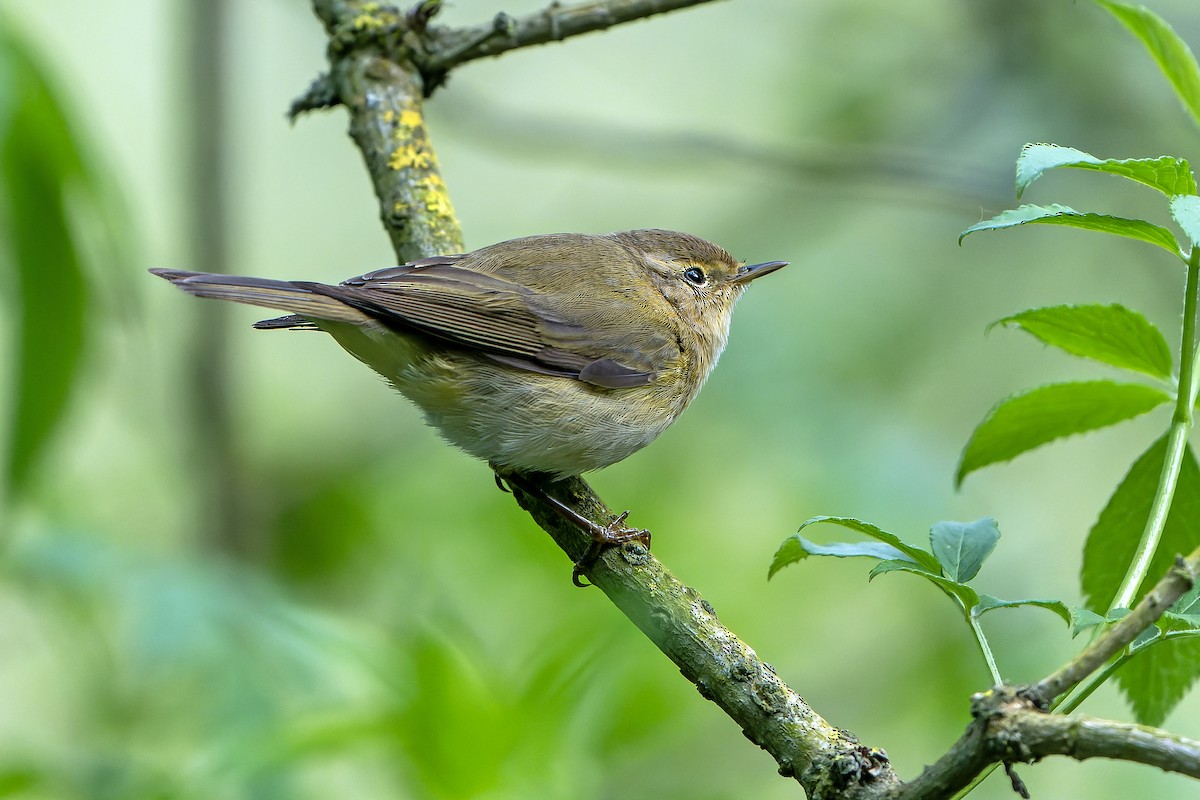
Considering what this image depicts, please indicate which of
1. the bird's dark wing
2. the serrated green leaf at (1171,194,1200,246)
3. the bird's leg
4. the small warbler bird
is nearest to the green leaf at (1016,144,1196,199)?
the serrated green leaf at (1171,194,1200,246)

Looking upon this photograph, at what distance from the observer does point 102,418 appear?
8.33 metres

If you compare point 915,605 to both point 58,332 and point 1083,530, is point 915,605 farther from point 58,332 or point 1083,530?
point 58,332

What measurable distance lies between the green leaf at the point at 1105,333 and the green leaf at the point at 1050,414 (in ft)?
0.30

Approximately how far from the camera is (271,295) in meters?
3.15

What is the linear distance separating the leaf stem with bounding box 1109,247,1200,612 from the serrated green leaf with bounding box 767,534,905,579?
34 centimetres

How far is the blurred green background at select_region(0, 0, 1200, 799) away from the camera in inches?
110

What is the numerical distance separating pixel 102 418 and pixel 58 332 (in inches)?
236

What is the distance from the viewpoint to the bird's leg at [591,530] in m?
2.97

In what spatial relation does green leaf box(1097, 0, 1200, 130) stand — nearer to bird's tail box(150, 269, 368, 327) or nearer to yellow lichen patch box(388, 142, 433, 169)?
bird's tail box(150, 269, 368, 327)

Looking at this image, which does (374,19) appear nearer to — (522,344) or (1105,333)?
(522,344)

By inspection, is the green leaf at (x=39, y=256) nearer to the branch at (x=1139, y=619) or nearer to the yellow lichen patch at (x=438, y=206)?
the yellow lichen patch at (x=438, y=206)

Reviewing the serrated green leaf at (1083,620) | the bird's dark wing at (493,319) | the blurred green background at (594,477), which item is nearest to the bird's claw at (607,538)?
the blurred green background at (594,477)

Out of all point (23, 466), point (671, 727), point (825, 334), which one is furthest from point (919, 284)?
point (23, 466)

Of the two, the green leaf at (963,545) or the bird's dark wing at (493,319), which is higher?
the bird's dark wing at (493,319)
